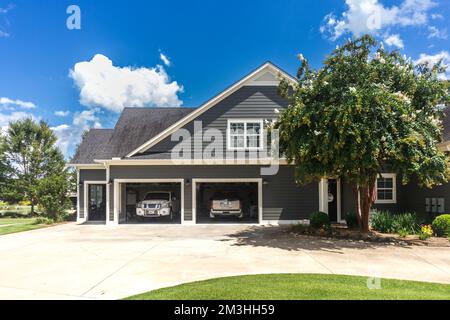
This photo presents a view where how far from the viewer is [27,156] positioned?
2572 cm

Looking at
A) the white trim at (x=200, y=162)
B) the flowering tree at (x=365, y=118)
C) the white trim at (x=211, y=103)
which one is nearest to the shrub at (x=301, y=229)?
the flowering tree at (x=365, y=118)

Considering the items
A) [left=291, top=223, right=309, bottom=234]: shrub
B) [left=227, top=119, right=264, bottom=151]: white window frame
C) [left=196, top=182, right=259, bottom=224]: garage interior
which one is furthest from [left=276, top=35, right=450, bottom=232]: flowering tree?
[left=196, top=182, right=259, bottom=224]: garage interior

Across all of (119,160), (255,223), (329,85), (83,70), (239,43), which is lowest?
(255,223)

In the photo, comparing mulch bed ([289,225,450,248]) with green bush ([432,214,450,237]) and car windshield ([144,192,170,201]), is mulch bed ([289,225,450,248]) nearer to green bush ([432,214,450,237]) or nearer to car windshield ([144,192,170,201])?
green bush ([432,214,450,237])

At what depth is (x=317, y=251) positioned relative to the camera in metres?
9.57

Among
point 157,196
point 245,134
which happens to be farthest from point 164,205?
point 245,134

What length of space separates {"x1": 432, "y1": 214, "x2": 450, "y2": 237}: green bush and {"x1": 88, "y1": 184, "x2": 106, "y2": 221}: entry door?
16.6 metres

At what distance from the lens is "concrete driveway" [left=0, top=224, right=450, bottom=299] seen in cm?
629

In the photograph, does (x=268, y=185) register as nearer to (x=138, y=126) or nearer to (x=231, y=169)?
(x=231, y=169)

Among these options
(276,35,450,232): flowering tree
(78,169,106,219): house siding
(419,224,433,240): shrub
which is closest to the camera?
(276,35,450,232): flowering tree

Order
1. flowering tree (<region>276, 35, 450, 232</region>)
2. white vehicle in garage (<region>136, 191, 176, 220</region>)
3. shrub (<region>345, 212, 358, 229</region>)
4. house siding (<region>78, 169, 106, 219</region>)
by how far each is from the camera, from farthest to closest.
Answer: house siding (<region>78, 169, 106, 219</region>)
white vehicle in garage (<region>136, 191, 176, 220</region>)
shrub (<region>345, 212, 358, 229</region>)
flowering tree (<region>276, 35, 450, 232</region>)
